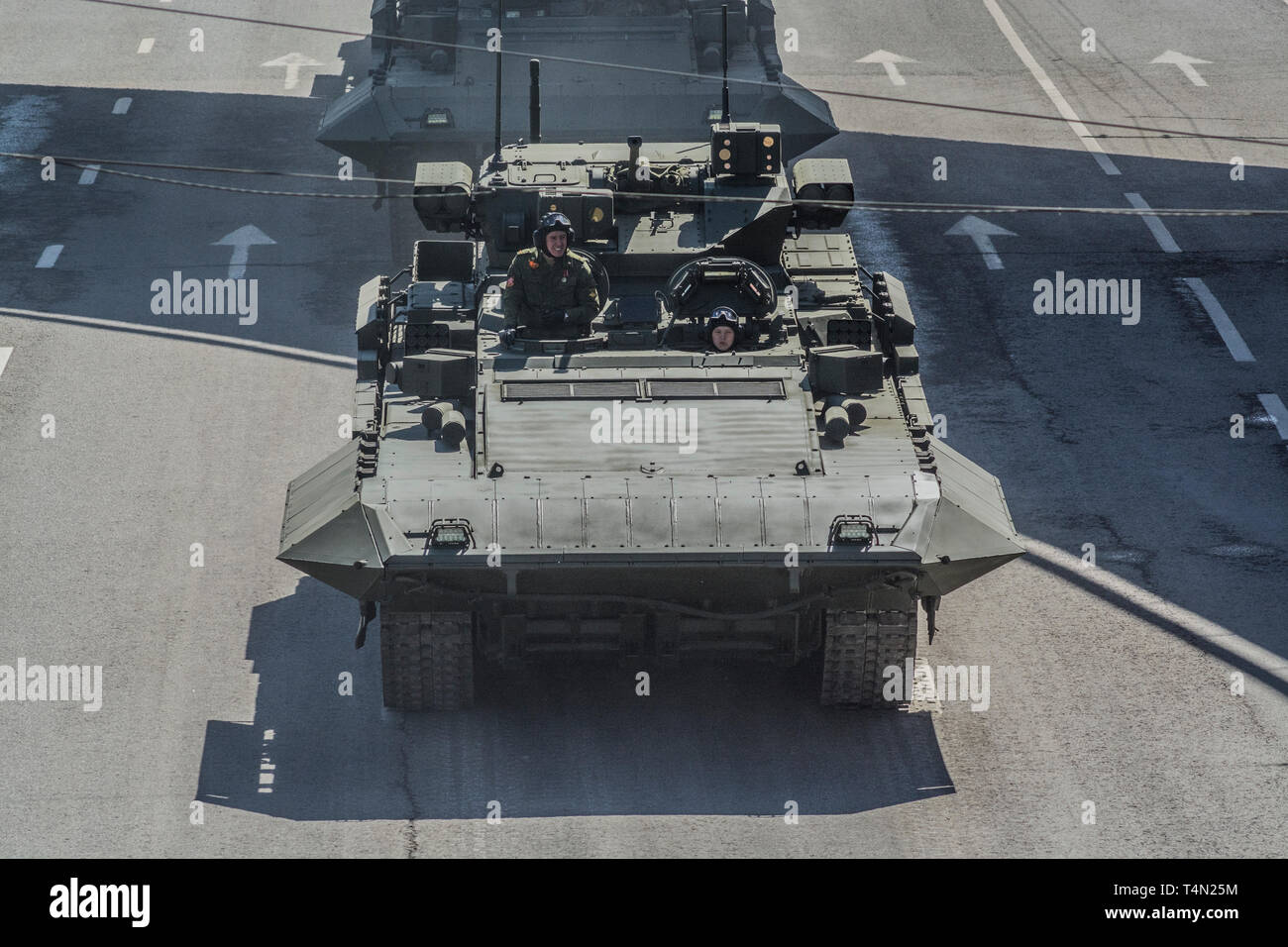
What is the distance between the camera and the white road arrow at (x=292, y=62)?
39.0 meters

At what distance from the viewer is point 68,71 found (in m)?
39.1

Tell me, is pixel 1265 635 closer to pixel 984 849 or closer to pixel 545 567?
pixel 984 849

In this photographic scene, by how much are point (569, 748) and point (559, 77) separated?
547 inches

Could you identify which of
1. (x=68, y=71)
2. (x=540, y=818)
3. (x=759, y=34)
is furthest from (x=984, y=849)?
(x=68, y=71)

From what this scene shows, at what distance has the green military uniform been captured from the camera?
19.9 meters

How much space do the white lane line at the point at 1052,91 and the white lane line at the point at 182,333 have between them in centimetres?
1294

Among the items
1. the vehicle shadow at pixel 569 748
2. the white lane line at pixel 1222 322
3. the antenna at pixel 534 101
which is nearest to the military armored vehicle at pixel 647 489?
the vehicle shadow at pixel 569 748

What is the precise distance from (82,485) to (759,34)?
501 inches

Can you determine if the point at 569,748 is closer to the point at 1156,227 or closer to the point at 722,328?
the point at 722,328

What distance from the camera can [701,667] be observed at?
19250 mm
